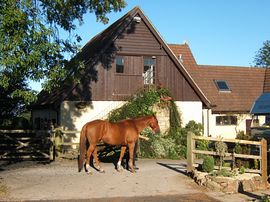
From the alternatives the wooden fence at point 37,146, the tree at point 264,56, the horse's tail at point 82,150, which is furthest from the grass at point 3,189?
the tree at point 264,56

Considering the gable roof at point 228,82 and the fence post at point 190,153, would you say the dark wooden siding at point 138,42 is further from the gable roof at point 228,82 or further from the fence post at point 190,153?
the fence post at point 190,153

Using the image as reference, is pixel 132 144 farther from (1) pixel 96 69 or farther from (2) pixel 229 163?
(1) pixel 96 69

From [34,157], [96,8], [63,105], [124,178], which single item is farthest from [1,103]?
[124,178]

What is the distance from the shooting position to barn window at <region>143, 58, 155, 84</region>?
27.5 metres

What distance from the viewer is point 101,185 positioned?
535 inches

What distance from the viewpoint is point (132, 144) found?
16.6m

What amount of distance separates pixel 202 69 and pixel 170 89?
927cm

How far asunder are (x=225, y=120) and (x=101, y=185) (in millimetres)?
21179

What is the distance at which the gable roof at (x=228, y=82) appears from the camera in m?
33.5

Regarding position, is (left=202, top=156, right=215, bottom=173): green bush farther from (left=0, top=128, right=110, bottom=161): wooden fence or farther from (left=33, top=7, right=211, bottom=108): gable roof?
(left=33, top=7, right=211, bottom=108): gable roof

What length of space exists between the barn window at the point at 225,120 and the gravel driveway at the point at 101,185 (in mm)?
16065

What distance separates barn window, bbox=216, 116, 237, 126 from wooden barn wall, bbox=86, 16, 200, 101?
5.37m

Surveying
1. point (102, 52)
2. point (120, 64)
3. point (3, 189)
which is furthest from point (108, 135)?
point (120, 64)

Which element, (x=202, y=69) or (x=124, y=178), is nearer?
(x=124, y=178)
